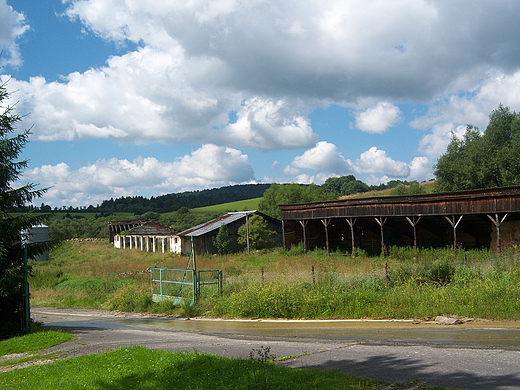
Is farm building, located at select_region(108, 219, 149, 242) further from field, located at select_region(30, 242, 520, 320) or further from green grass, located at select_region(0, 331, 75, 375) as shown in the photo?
green grass, located at select_region(0, 331, 75, 375)

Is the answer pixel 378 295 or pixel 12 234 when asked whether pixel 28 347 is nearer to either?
pixel 12 234

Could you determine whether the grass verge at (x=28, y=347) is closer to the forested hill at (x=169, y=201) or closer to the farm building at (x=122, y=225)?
the farm building at (x=122, y=225)

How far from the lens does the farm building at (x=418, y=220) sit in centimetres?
2639

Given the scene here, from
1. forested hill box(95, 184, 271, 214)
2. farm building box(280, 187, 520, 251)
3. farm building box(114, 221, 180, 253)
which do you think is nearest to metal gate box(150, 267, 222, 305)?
farm building box(280, 187, 520, 251)

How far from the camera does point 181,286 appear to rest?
65.9 feet

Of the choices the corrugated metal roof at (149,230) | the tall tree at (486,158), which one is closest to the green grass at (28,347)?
the corrugated metal roof at (149,230)

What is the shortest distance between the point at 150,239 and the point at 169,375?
1968 inches

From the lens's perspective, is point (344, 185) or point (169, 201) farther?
point (169, 201)

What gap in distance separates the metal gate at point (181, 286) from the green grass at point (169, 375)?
954 cm

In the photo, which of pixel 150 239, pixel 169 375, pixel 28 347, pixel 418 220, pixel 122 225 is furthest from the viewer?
pixel 122 225

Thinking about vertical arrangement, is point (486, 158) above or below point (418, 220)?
above

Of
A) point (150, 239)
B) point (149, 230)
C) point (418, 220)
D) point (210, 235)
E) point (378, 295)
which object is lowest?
point (378, 295)

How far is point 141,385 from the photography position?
23.2 feet

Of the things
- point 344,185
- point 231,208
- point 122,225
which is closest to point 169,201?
point 231,208
